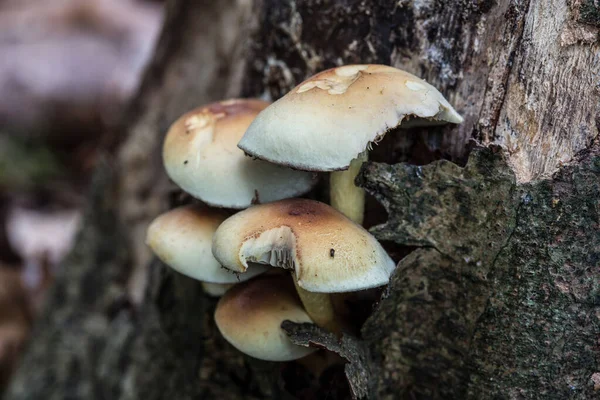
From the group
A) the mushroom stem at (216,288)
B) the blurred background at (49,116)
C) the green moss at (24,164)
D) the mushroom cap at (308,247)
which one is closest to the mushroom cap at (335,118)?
the mushroom cap at (308,247)

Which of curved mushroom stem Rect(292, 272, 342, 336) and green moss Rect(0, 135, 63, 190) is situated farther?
green moss Rect(0, 135, 63, 190)

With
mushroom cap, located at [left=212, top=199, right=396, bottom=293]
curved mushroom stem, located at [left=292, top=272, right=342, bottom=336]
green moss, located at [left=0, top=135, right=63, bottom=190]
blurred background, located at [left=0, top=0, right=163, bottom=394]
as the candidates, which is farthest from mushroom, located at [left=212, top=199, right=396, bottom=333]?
green moss, located at [left=0, top=135, right=63, bottom=190]

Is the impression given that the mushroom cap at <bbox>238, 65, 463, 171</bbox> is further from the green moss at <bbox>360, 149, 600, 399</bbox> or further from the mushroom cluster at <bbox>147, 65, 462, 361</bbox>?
the green moss at <bbox>360, 149, 600, 399</bbox>

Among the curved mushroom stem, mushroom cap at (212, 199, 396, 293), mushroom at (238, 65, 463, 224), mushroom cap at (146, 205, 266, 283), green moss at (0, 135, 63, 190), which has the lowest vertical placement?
green moss at (0, 135, 63, 190)

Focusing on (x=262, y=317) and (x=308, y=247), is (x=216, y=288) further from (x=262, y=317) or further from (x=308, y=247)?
(x=308, y=247)

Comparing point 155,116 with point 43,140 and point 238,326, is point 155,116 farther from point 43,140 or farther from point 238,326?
point 43,140

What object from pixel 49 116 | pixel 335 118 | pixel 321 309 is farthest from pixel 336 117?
pixel 49 116

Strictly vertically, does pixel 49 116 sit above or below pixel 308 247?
below
